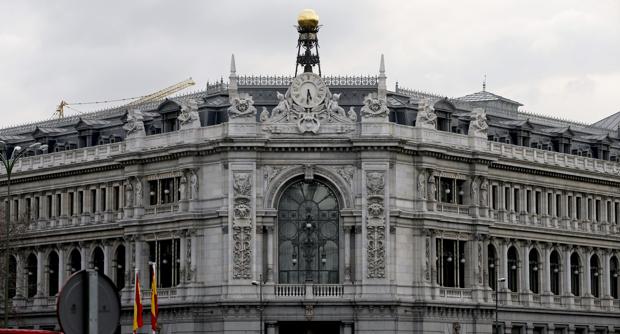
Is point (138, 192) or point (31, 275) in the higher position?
point (138, 192)

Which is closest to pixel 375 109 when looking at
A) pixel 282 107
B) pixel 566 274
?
pixel 282 107

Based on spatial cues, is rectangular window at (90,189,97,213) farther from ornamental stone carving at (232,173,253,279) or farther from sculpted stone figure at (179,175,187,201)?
ornamental stone carving at (232,173,253,279)

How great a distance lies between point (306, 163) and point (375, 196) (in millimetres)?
4782

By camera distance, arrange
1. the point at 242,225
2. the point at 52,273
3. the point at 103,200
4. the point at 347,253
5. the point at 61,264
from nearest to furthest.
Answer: the point at 242,225 → the point at 347,253 → the point at 103,200 → the point at 61,264 → the point at 52,273

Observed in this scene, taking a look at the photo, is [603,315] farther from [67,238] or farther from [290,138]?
[67,238]

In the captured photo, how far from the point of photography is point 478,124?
334 feet

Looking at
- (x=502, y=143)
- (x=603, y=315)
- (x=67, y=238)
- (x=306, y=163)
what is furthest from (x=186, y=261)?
(x=603, y=315)

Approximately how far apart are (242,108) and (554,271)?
30255 mm

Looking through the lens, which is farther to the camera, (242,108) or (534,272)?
(534,272)

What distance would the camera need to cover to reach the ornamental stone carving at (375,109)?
94188 mm

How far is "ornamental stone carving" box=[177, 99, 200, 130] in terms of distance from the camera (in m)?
96.8

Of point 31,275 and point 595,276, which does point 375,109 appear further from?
point 31,275

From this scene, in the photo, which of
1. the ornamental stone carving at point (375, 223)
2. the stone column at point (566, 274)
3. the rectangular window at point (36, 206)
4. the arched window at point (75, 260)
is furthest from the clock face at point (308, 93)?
the rectangular window at point (36, 206)

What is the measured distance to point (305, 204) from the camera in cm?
9419
